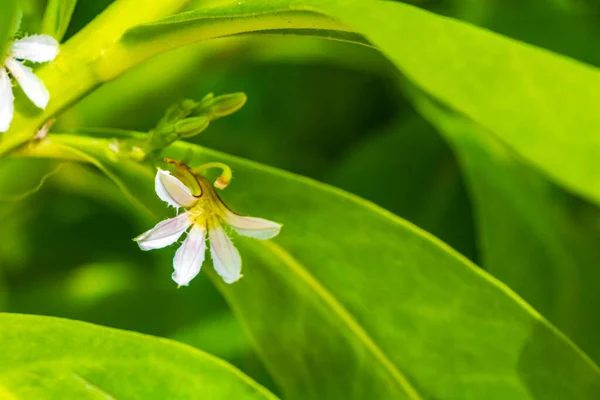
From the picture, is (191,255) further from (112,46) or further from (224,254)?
(112,46)

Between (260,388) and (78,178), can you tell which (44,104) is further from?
(78,178)

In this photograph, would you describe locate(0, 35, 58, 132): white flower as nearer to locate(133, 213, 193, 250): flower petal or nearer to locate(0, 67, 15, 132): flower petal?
locate(0, 67, 15, 132): flower petal

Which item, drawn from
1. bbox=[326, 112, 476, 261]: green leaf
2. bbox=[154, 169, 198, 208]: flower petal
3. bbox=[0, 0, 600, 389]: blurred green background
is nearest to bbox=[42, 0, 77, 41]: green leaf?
bbox=[154, 169, 198, 208]: flower petal

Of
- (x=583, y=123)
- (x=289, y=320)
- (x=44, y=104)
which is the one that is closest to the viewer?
Result: (x=583, y=123)

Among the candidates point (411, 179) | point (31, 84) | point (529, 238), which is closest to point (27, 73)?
point (31, 84)

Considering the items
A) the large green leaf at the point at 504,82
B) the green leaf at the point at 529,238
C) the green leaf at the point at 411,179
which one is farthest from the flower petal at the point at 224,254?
the green leaf at the point at 411,179

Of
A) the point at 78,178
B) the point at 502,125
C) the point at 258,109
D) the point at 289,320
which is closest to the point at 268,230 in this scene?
the point at 289,320

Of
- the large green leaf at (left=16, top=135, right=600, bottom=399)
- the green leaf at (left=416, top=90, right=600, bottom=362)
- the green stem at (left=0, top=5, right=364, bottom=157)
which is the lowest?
the green leaf at (left=416, top=90, right=600, bottom=362)
